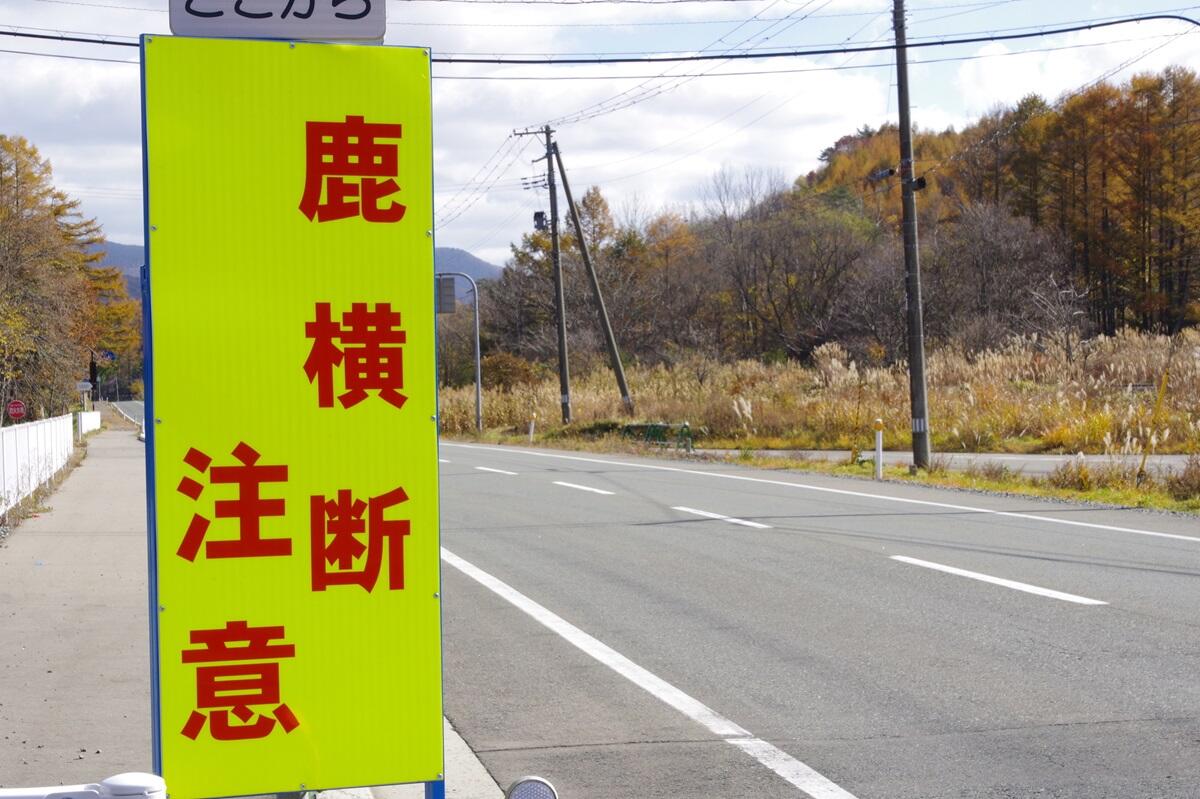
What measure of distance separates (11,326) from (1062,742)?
28.1 m

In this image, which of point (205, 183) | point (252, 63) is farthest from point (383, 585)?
point (252, 63)

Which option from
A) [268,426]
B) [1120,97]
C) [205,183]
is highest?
[1120,97]

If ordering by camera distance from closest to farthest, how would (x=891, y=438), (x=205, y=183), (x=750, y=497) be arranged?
(x=205, y=183)
(x=750, y=497)
(x=891, y=438)

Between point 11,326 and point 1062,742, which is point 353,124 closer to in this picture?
point 1062,742

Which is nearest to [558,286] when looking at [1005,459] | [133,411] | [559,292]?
[559,292]

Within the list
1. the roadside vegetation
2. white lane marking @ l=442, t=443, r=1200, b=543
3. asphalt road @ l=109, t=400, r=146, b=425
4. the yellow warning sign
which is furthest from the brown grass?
asphalt road @ l=109, t=400, r=146, b=425

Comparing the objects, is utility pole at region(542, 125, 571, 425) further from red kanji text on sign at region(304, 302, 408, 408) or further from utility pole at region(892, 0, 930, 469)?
red kanji text on sign at region(304, 302, 408, 408)

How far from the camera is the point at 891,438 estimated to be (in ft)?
102

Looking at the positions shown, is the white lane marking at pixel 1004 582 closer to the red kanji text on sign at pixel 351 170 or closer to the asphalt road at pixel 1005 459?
the red kanji text on sign at pixel 351 170

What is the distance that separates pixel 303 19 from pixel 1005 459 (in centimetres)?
2452

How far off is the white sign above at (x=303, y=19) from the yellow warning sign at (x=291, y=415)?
0.10 meters

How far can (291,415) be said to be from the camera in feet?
10.7

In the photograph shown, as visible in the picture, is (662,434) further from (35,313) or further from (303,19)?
(303,19)

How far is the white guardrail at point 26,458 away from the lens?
15758 mm
